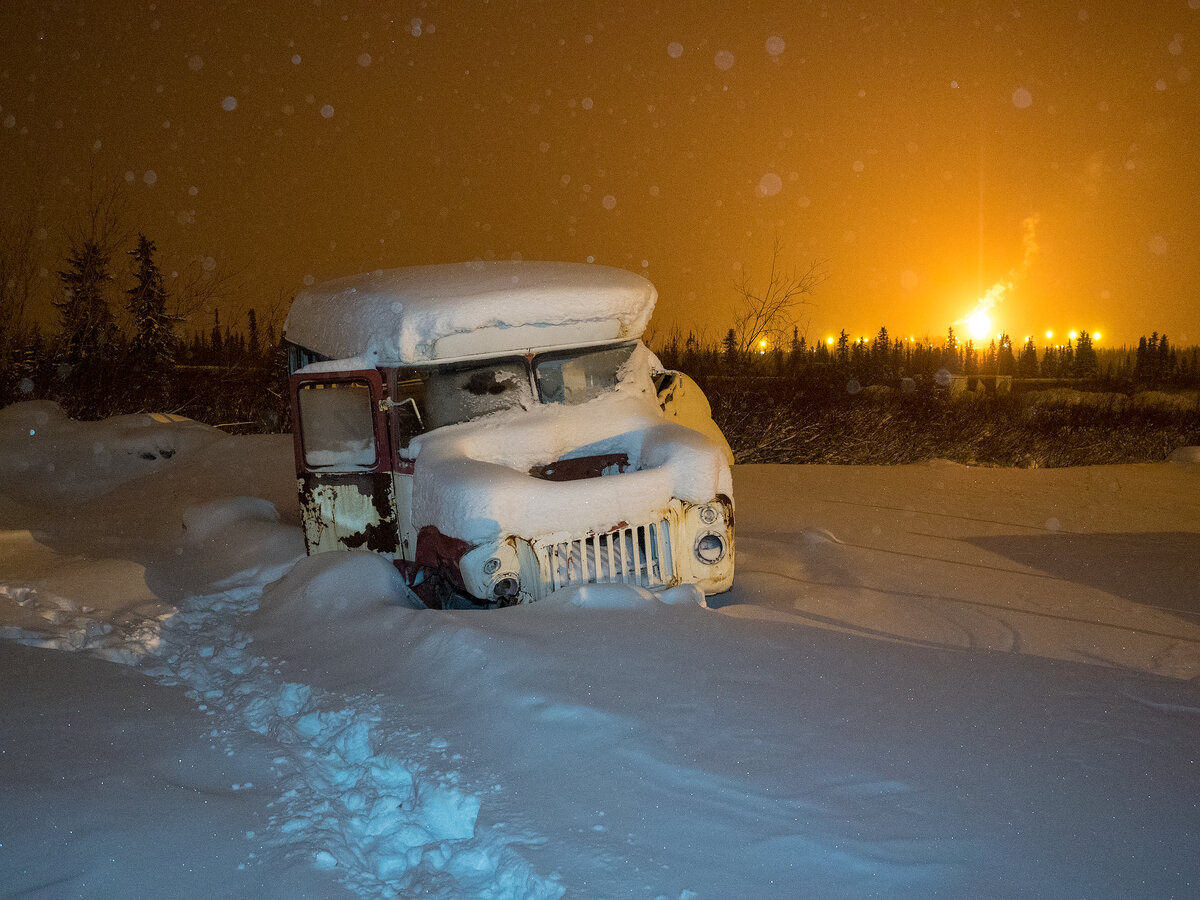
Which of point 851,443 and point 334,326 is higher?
point 334,326

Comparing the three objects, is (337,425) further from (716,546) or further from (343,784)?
(343,784)

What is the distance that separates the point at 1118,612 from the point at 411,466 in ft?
17.0

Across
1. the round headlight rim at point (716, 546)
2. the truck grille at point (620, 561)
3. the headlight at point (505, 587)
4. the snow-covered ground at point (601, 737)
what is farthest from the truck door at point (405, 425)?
the round headlight rim at point (716, 546)

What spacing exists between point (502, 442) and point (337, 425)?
1.37m

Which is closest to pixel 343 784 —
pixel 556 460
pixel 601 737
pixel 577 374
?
pixel 601 737

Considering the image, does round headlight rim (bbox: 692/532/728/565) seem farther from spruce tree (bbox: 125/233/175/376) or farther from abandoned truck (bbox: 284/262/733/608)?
spruce tree (bbox: 125/233/175/376)

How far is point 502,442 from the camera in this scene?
239 inches

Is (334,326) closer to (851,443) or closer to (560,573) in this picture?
(560,573)

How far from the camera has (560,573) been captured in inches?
205

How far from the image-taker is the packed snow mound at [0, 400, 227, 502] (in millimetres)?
12703

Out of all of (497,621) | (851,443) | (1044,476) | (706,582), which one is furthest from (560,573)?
(851,443)

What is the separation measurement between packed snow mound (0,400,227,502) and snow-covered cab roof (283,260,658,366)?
790 cm

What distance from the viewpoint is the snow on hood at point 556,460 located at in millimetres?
5141

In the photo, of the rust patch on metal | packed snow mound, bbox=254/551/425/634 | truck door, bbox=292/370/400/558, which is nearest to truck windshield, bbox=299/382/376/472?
truck door, bbox=292/370/400/558
